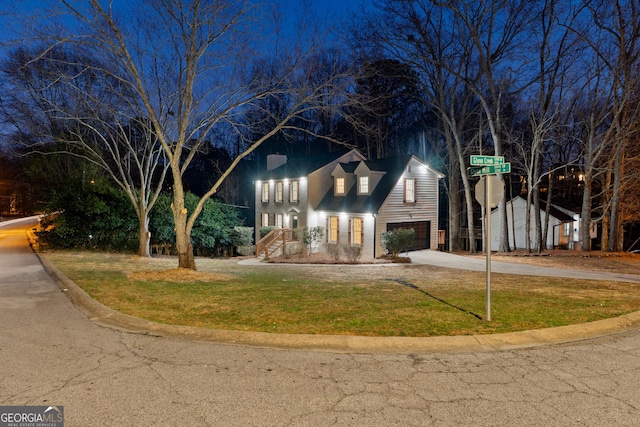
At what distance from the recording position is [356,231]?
85.1ft

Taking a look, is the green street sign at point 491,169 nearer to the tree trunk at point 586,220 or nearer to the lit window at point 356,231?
the lit window at point 356,231

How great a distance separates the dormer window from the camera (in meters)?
26.5

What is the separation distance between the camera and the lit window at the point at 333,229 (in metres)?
27.7

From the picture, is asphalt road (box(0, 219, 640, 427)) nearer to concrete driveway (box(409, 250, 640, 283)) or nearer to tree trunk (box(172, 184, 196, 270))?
tree trunk (box(172, 184, 196, 270))

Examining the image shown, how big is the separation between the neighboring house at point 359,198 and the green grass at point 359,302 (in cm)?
1262

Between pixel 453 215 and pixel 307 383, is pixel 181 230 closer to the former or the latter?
pixel 307 383

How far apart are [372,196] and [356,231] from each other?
2.52 metres

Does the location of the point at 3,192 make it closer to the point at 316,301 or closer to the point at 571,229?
the point at 316,301

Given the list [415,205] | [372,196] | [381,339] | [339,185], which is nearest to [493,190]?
[381,339]

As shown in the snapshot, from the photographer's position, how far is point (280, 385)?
14.6ft

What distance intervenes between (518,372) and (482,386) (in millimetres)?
751

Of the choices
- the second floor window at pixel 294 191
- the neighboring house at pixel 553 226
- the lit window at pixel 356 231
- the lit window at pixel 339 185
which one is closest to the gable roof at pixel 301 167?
the second floor window at pixel 294 191

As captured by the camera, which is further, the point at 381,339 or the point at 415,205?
the point at 415,205

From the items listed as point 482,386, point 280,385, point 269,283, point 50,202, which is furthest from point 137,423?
point 50,202
